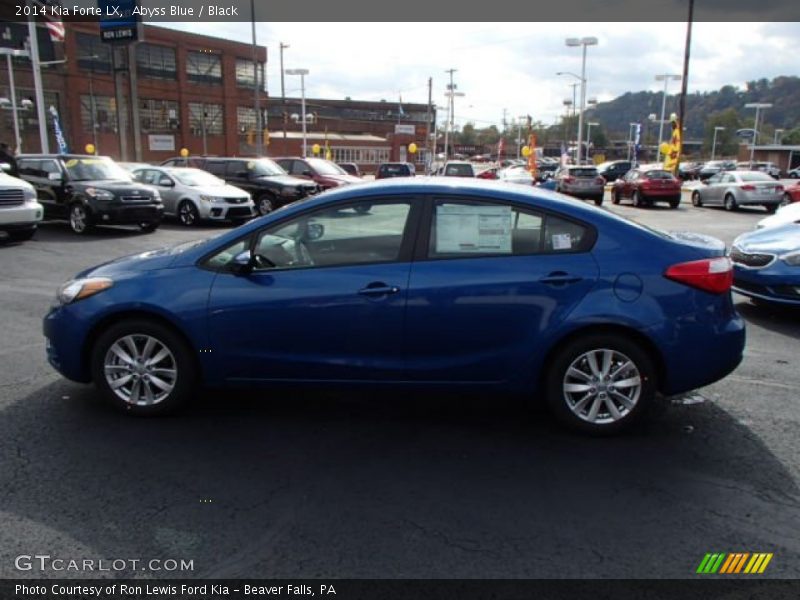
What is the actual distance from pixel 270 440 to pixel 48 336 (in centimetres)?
182

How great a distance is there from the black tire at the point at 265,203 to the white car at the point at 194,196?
162 centimetres

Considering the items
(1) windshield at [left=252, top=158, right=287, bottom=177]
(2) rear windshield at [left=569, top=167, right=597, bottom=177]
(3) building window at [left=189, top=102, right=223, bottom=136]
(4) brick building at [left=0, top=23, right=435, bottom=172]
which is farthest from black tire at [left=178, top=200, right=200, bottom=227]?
(3) building window at [left=189, top=102, right=223, bottom=136]

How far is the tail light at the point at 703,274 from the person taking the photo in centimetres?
A: 400

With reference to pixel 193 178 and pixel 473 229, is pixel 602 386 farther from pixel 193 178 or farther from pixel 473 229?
pixel 193 178

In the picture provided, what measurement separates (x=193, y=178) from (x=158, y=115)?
49977 millimetres

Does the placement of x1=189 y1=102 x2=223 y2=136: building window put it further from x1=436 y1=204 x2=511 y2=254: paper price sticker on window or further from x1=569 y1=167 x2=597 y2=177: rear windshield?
x1=436 y1=204 x2=511 y2=254: paper price sticker on window

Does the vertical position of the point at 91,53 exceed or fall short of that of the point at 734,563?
it exceeds it

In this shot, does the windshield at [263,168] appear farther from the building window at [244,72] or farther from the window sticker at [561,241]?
A: the building window at [244,72]

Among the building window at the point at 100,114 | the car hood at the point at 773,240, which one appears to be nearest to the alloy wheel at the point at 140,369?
the car hood at the point at 773,240

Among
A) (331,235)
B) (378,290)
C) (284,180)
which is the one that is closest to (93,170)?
(284,180)

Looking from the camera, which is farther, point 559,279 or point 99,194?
point 99,194

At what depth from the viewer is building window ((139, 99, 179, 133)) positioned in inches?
2391

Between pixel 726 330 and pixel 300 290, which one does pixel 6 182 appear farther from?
pixel 726 330

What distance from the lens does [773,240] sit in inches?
297
